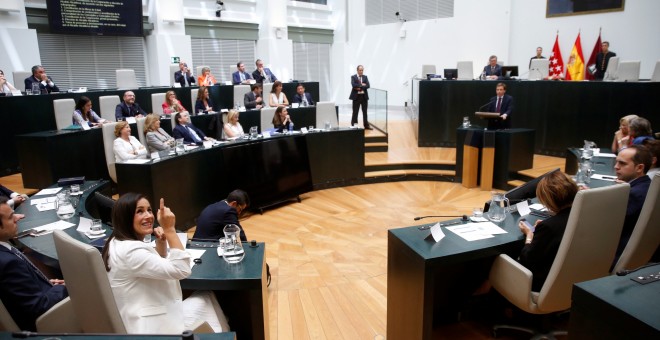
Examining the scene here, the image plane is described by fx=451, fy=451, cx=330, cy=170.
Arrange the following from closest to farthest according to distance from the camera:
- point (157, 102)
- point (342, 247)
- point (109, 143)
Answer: point (342, 247) → point (109, 143) → point (157, 102)

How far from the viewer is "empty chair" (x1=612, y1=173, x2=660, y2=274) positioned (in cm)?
263

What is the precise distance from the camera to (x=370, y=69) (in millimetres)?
14688

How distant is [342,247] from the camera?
508cm

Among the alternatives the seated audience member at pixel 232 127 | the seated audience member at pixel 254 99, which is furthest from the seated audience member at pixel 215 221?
the seated audience member at pixel 254 99

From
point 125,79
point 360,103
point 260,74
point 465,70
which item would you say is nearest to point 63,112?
point 125,79

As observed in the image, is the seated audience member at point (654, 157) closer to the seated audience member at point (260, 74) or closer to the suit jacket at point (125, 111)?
the suit jacket at point (125, 111)

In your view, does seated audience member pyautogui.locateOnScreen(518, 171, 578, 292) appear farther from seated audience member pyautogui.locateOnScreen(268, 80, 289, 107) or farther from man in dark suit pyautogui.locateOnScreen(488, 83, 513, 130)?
seated audience member pyautogui.locateOnScreen(268, 80, 289, 107)

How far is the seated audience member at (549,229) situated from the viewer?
8.64ft

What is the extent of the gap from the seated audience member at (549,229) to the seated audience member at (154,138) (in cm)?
462

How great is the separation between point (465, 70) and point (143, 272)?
8844 millimetres

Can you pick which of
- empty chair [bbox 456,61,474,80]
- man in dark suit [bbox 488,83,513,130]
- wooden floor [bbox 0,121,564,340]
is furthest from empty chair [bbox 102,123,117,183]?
empty chair [bbox 456,61,474,80]

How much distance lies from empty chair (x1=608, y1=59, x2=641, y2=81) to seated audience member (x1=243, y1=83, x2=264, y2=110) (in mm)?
6477

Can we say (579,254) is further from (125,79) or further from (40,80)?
(125,79)

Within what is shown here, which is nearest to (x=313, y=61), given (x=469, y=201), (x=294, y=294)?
(x=469, y=201)
